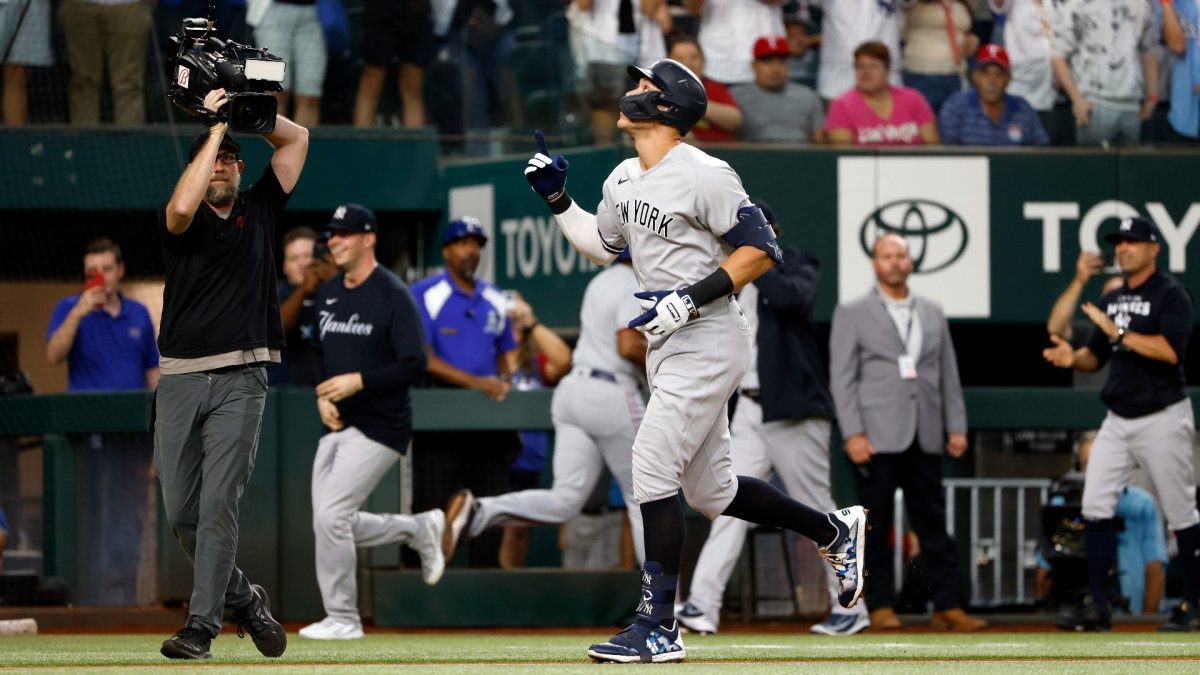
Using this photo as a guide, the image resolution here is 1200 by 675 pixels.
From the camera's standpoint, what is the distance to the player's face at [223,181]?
6.93 meters

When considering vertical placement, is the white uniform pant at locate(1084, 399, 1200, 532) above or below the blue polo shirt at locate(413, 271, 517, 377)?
below

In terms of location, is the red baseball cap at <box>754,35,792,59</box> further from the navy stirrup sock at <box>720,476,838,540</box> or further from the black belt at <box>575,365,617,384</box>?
the navy stirrup sock at <box>720,476,838,540</box>

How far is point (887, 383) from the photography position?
10.3 meters

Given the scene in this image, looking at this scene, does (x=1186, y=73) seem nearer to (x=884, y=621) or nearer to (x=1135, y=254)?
(x=1135, y=254)

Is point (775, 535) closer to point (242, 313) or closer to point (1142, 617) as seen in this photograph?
point (1142, 617)

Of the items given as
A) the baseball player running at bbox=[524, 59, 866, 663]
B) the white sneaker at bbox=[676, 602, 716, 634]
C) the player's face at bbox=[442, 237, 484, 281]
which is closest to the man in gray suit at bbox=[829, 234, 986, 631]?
the white sneaker at bbox=[676, 602, 716, 634]

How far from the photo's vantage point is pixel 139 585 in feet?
34.6

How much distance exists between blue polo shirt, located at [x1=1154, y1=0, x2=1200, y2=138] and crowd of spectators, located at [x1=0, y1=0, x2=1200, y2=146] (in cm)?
1

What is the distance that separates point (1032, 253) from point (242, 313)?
764 centimetres

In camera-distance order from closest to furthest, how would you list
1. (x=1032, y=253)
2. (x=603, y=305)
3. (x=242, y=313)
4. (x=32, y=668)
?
1. (x=32, y=668)
2. (x=242, y=313)
3. (x=603, y=305)
4. (x=1032, y=253)

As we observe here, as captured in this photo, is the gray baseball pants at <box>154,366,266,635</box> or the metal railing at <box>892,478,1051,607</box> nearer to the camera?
the gray baseball pants at <box>154,366,266,635</box>

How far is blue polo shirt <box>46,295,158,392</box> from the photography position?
1103 cm

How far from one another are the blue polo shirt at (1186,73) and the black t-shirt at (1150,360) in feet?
11.0

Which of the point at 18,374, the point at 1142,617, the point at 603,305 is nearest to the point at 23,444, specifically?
the point at 18,374
